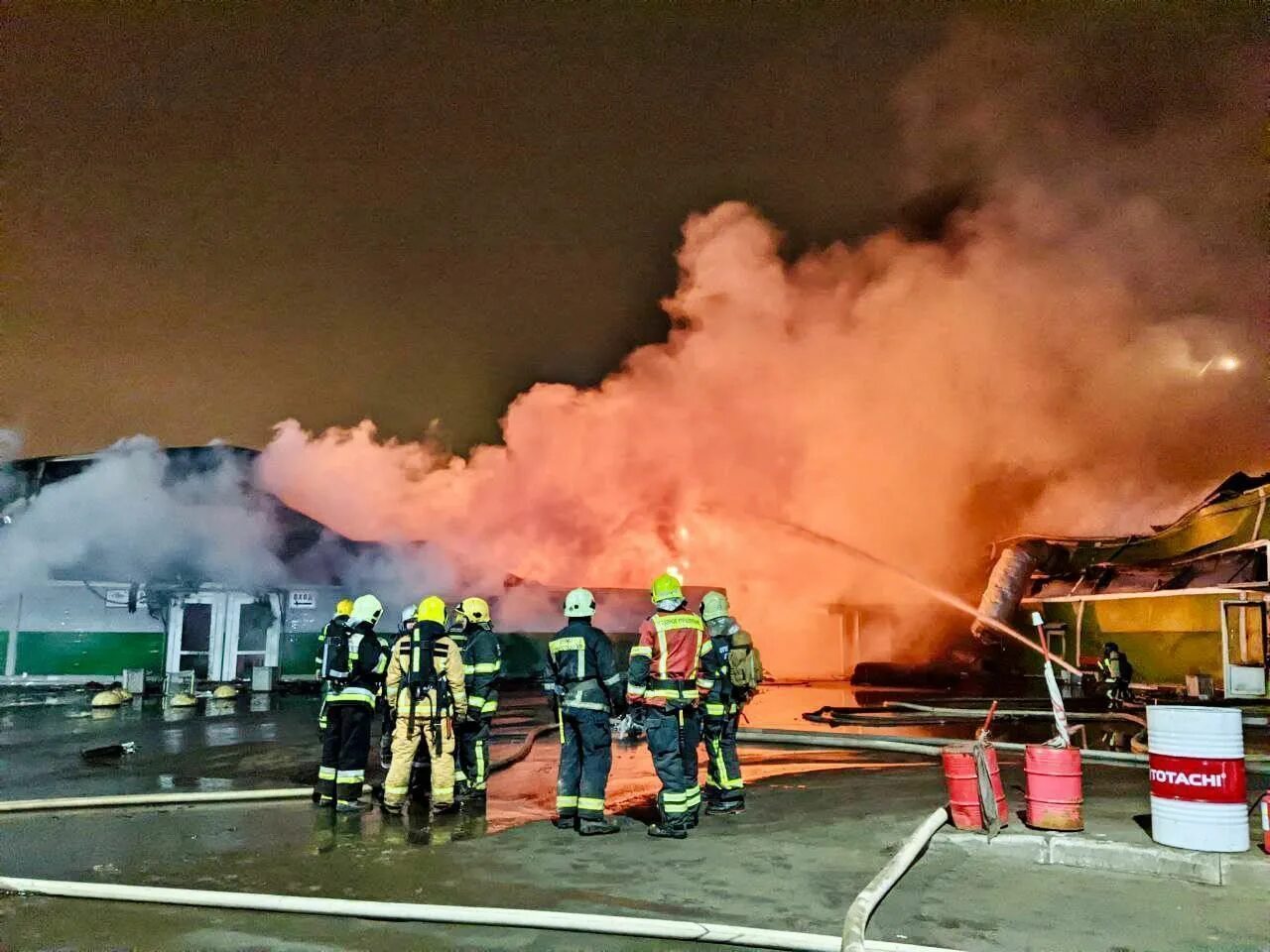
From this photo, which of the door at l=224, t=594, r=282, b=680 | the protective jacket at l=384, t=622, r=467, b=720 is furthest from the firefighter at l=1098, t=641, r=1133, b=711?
the door at l=224, t=594, r=282, b=680

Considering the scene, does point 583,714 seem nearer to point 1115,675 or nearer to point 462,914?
point 462,914

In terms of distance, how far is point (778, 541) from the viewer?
93.2 ft

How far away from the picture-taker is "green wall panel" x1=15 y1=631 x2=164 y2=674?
26875 millimetres

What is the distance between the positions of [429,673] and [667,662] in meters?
2.29

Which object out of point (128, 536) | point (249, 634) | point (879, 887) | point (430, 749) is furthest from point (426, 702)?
point (128, 536)

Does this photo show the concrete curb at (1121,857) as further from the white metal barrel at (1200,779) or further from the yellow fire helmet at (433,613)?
the yellow fire helmet at (433,613)

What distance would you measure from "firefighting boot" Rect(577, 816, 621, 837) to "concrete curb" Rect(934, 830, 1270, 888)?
101 inches

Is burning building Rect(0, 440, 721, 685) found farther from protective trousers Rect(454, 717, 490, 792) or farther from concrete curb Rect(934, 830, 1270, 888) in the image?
concrete curb Rect(934, 830, 1270, 888)

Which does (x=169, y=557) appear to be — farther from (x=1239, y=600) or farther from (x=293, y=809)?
(x=1239, y=600)

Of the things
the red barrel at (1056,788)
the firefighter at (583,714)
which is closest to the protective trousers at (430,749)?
the firefighter at (583,714)

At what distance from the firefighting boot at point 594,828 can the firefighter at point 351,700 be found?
229cm

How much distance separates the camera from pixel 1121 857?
5867mm

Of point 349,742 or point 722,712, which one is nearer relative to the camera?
point 722,712

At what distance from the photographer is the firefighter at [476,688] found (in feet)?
27.5
